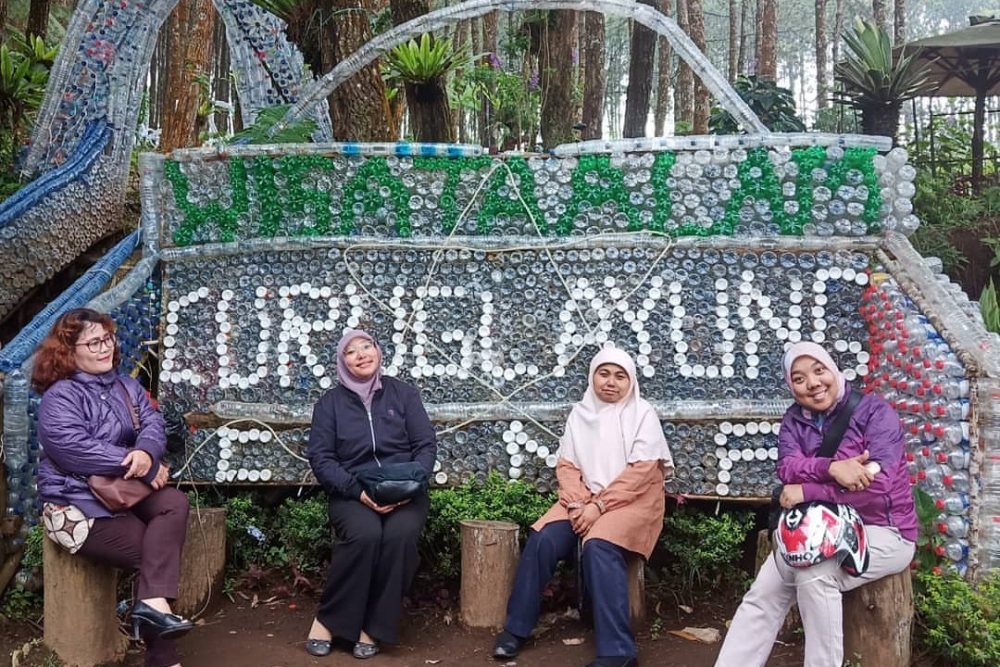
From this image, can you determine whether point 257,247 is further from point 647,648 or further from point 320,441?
point 647,648

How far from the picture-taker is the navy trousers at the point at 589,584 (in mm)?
3602

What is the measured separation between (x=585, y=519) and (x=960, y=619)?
1456 mm

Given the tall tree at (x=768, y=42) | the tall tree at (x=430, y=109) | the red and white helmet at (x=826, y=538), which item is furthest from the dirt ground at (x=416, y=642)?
the tall tree at (x=768, y=42)

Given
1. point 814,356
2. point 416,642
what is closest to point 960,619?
point 814,356

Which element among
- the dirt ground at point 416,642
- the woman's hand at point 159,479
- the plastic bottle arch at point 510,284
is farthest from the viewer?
the plastic bottle arch at point 510,284

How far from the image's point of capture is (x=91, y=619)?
3.59 meters

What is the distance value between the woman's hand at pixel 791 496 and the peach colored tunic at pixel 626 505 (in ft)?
2.45

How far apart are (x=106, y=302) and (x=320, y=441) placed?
153 cm

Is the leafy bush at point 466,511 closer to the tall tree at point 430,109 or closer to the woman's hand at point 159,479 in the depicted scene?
the woman's hand at point 159,479

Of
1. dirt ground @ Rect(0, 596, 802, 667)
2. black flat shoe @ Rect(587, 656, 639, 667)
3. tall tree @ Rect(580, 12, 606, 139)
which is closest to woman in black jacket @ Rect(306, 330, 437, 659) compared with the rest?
dirt ground @ Rect(0, 596, 802, 667)

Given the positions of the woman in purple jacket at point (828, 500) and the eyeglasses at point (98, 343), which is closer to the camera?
the woman in purple jacket at point (828, 500)

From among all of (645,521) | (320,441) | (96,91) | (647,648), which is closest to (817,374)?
(645,521)

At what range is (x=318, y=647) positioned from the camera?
379 cm

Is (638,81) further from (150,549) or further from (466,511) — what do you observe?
(150,549)
